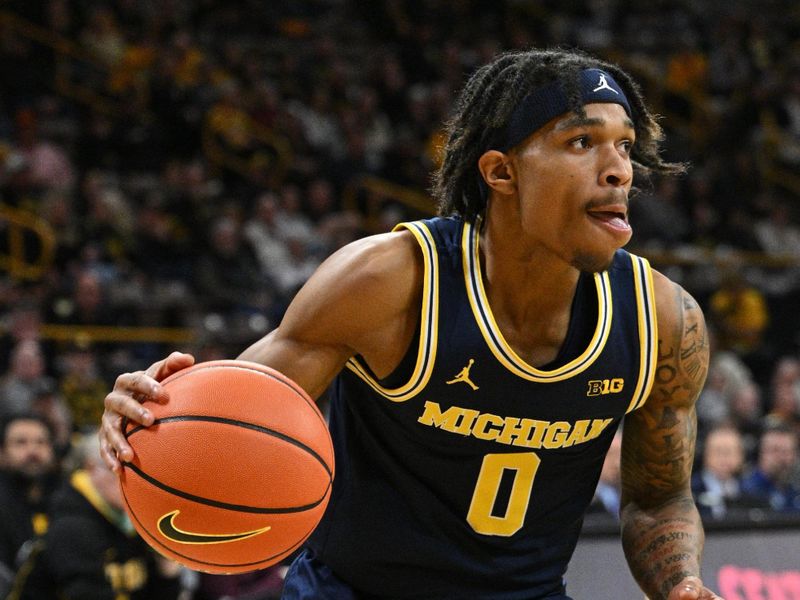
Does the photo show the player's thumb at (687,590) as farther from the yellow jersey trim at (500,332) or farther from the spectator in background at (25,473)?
the spectator in background at (25,473)

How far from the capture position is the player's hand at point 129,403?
2.36 meters

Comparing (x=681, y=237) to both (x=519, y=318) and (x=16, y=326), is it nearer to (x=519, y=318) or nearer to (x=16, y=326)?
(x=16, y=326)

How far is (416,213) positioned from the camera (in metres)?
11.9

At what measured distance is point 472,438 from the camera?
8.77ft

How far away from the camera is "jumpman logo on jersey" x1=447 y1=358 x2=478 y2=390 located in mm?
2635

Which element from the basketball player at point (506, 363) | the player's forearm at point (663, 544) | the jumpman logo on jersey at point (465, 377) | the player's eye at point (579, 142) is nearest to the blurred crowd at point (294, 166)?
the player's forearm at point (663, 544)

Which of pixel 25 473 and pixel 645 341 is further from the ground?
pixel 645 341

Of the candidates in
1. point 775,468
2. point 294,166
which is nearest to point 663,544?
point 775,468

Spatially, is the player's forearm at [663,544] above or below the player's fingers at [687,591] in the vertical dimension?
below

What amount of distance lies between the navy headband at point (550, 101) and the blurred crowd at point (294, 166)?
11.0 feet

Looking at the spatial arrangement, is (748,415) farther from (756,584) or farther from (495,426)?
(495,426)

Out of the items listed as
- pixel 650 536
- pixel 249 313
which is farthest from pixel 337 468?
pixel 249 313

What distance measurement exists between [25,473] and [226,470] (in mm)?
3742

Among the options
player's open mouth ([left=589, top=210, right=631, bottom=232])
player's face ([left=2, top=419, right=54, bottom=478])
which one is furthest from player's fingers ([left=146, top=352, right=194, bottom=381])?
player's face ([left=2, top=419, right=54, bottom=478])
